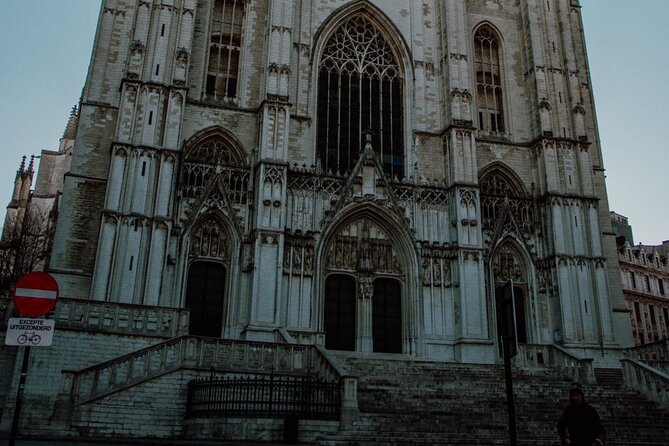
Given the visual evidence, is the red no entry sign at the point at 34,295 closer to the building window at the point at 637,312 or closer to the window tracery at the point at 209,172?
the window tracery at the point at 209,172

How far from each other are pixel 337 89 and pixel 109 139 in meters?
9.62

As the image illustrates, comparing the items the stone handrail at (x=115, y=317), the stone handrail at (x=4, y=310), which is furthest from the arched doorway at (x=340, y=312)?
the stone handrail at (x=4, y=310)

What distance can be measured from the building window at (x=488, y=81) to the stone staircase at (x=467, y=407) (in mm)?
12403

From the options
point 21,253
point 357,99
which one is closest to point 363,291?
point 357,99

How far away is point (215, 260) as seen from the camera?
940 inches

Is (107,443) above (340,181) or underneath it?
underneath

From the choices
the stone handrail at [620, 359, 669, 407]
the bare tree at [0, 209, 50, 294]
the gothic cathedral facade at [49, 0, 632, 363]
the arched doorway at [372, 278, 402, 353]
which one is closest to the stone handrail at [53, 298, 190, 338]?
the gothic cathedral facade at [49, 0, 632, 363]

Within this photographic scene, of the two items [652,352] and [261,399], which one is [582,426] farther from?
[652,352]

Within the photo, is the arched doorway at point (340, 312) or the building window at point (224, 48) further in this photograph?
the building window at point (224, 48)

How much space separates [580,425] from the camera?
798 cm

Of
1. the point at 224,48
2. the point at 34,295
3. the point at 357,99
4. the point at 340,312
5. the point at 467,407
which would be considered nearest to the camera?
the point at 34,295

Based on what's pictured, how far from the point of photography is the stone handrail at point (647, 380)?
19375mm

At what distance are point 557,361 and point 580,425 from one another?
51.1 feet

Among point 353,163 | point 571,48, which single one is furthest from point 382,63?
point 571,48
